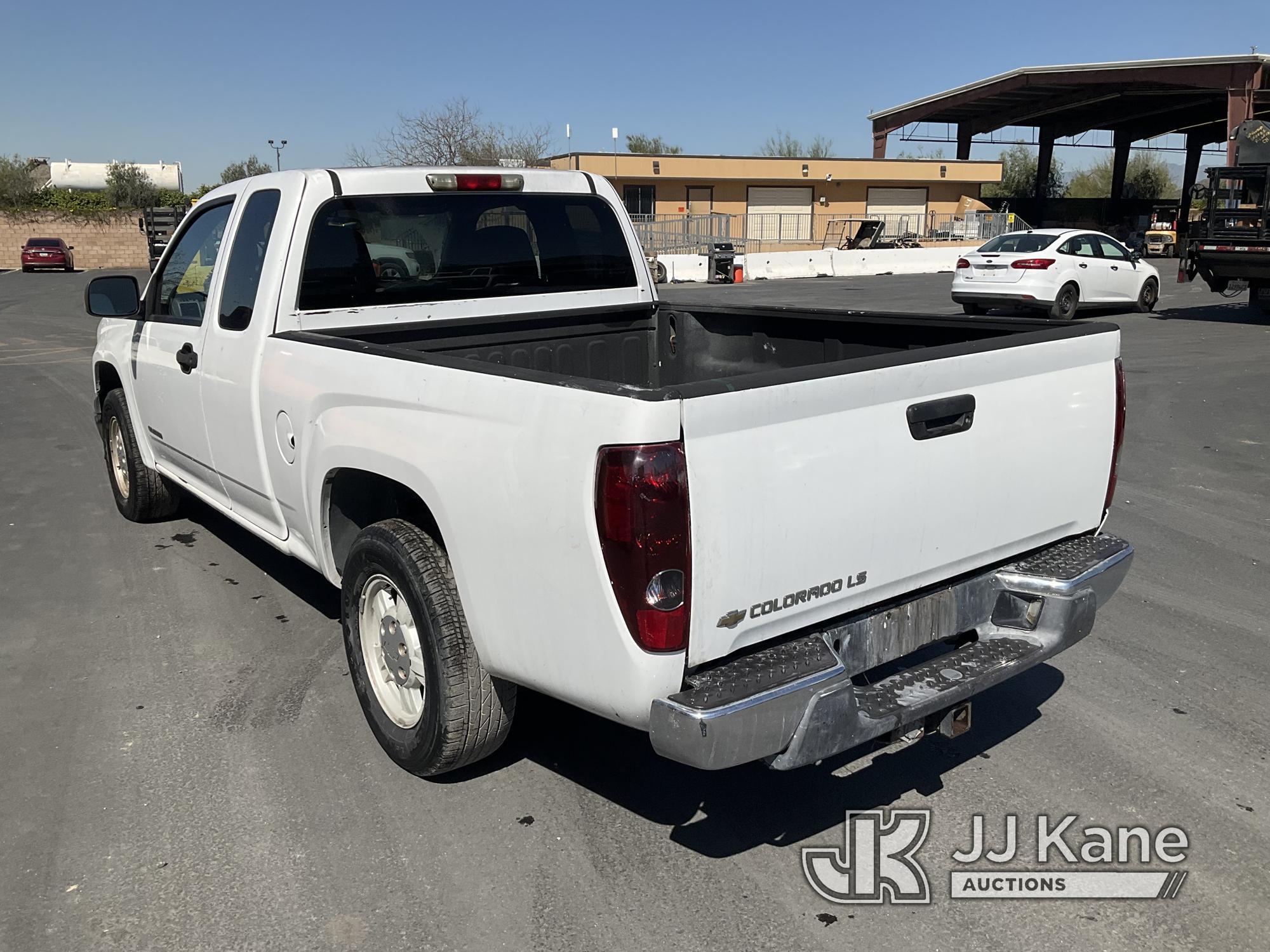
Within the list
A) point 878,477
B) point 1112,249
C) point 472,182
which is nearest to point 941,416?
point 878,477

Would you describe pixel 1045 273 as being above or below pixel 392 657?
above

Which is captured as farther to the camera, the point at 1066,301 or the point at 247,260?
the point at 1066,301

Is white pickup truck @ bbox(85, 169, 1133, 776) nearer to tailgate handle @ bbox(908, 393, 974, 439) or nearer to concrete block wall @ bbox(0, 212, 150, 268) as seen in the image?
tailgate handle @ bbox(908, 393, 974, 439)

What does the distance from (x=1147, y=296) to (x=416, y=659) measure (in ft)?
67.4

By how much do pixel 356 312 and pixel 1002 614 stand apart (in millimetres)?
2871

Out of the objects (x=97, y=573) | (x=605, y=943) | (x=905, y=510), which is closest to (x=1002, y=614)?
(x=905, y=510)

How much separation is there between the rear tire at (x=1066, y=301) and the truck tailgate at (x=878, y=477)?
628 inches

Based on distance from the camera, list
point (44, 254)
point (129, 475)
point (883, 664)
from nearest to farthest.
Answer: point (883, 664)
point (129, 475)
point (44, 254)

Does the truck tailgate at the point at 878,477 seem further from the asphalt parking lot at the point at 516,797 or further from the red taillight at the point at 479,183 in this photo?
the red taillight at the point at 479,183

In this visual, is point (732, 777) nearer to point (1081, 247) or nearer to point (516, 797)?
point (516, 797)

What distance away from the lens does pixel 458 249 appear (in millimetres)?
4906

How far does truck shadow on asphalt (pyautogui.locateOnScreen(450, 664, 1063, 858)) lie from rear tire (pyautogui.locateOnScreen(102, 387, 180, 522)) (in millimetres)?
3468

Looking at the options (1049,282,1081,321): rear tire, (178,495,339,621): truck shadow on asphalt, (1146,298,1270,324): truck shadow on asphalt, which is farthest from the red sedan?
(178,495,339,621): truck shadow on asphalt

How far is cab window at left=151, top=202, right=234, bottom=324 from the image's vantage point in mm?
5016
